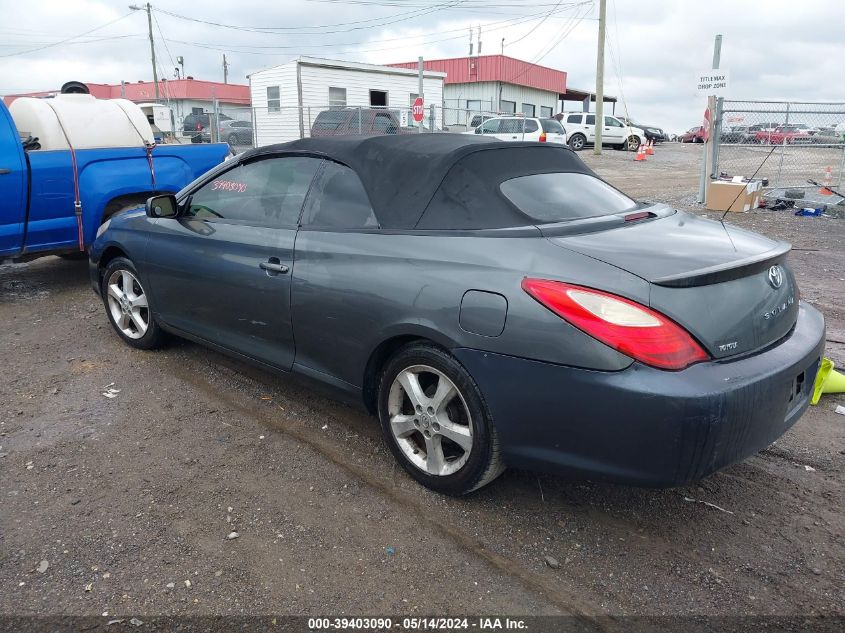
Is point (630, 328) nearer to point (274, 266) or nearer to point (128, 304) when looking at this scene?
point (274, 266)

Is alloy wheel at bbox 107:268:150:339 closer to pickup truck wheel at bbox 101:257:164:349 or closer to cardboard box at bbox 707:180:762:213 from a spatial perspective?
pickup truck wheel at bbox 101:257:164:349

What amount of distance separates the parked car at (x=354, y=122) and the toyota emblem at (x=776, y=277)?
722 inches

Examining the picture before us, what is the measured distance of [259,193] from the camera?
391cm

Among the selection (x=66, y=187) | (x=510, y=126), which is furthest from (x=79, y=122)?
(x=510, y=126)

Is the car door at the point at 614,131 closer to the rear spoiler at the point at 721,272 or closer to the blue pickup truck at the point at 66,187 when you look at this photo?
the blue pickup truck at the point at 66,187

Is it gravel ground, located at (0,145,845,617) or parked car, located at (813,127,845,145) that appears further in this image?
parked car, located at (813,127,845,145)

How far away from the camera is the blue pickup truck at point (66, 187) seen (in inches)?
233

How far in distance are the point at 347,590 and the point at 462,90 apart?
4027 cm

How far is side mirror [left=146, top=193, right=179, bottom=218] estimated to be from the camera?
424cm

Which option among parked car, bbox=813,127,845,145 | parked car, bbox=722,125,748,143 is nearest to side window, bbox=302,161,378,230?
parked car, bbox=722,125,748,143

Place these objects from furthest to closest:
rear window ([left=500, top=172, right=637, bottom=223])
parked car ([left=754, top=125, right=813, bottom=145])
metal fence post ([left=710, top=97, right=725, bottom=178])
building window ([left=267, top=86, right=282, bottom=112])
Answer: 1. building window ([left=267, top=86, right=282, bottom=112])
2. metal fence post ([left=710, top=97, right=725, bottom=178])
3. parked car ([left=754, top=125, right=813, bottom=145])
4. rear window ([left=500, top=172, right=637, bottom=223])

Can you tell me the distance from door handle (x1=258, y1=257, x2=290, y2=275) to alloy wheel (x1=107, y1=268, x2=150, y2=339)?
1.53 metres

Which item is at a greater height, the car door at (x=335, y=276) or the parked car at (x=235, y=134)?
the parked car at (x=235, y=134)

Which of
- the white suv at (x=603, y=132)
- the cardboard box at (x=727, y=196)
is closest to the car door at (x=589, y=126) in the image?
the white suv at (x=603, y=132)
